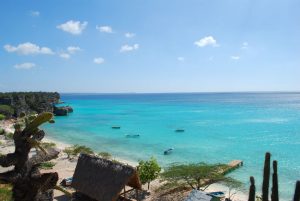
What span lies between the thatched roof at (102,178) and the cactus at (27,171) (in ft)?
43.3

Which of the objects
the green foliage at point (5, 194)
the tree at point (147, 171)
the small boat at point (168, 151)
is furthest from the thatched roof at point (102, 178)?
the small boat at point (168, 151)

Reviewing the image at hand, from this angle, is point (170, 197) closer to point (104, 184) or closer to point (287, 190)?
point (104, 184)

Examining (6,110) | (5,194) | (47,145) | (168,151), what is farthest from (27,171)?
(6,110)

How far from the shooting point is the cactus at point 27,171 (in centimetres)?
555

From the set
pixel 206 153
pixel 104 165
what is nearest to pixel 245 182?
pixel 206 153

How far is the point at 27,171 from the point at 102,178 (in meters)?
14.9

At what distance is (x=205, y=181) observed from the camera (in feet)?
84.1

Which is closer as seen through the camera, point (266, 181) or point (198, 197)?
point (266, 181)

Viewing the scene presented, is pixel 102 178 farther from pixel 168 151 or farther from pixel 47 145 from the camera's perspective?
pixel 168 151

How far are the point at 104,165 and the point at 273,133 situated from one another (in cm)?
5106

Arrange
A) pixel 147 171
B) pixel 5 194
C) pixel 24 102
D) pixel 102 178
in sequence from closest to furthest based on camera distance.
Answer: pixel 5 194 < pixel 102 178 < pixel 147 171 < pixel 24 102

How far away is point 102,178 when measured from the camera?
2014 cm

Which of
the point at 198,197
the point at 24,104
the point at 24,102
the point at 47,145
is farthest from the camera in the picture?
the point at 24,102

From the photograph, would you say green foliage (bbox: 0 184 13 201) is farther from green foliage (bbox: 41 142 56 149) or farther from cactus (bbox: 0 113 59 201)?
cactus (bbox: 0 113 59 201)
